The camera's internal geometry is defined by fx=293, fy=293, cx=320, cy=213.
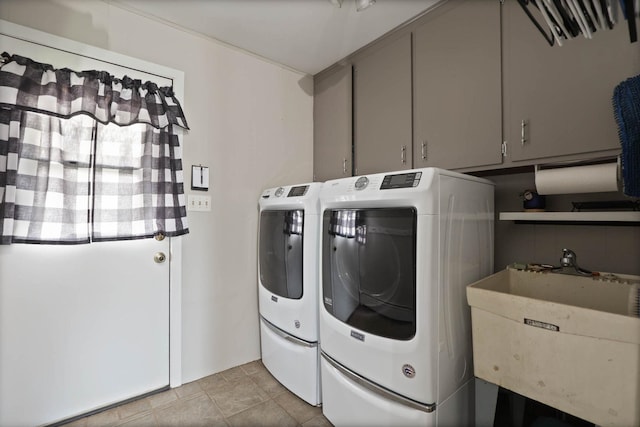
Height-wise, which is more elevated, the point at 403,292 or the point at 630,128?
the point at 630,128

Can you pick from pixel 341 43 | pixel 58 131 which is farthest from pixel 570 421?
pixel 58 131

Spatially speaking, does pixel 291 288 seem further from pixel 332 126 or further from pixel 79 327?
pixel 332 126

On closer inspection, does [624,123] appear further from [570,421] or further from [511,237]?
[570,421]

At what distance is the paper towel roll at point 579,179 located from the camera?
3.76 feet

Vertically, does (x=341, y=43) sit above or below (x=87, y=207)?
above

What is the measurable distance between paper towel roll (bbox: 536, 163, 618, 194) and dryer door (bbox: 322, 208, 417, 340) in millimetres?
650

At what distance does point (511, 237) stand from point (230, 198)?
1.86 meters

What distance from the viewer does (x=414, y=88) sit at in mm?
1854

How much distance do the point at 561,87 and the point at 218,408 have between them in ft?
8.07

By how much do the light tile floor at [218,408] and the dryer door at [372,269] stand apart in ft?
2.35

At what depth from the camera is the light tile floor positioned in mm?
1643

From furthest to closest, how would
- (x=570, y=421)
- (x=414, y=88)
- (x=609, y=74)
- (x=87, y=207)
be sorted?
(x=414, y=88) < (x=87, y=207) < (x=570, y=421) < (x=609, y=74)

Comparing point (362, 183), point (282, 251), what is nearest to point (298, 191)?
point (282, 251)

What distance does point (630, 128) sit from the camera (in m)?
0.95
